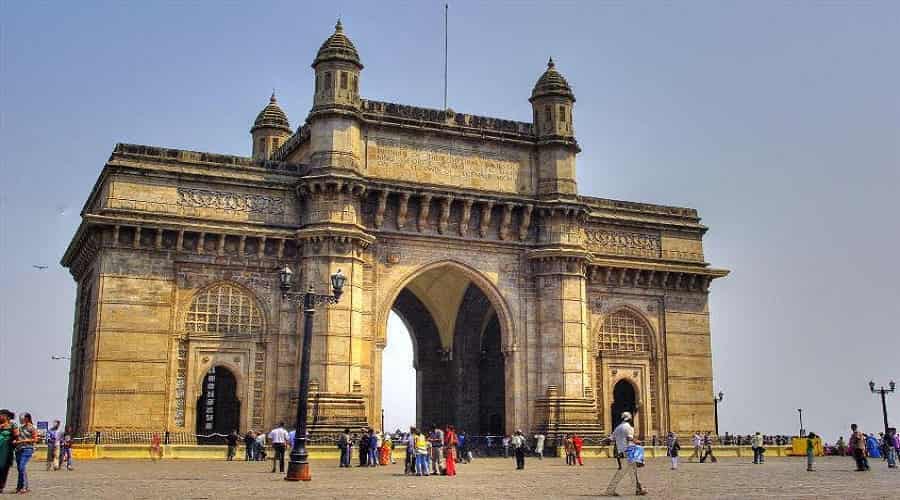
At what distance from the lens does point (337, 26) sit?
120 feet

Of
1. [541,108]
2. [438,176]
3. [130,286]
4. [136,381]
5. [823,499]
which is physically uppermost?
[541,108]

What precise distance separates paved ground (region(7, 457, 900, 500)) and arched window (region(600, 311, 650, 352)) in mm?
10921

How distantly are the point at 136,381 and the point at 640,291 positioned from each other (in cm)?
2020

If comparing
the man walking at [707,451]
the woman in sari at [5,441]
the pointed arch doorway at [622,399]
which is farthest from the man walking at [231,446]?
the pointed arch doorway at [622,399]

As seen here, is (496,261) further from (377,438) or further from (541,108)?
(377,438)

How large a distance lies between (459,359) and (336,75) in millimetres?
14402

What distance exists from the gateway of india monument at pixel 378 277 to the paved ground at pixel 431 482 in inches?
178

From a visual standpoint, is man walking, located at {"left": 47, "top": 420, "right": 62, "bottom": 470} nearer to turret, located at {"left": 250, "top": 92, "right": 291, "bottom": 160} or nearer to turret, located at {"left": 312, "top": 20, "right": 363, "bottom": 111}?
turret, located at {"left": 312, "top": 20, "right": 363, "bottom": 111}

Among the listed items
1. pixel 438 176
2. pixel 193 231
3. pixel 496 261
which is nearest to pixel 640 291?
pixel 496 261

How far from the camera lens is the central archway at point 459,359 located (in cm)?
4297

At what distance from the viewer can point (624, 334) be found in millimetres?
40406

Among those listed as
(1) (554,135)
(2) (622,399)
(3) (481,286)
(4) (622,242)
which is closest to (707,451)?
(2) (622,399)

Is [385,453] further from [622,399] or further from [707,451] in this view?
[622,399]

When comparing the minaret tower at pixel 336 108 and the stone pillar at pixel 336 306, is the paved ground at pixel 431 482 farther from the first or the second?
the minaret tower at pixel 336 108
